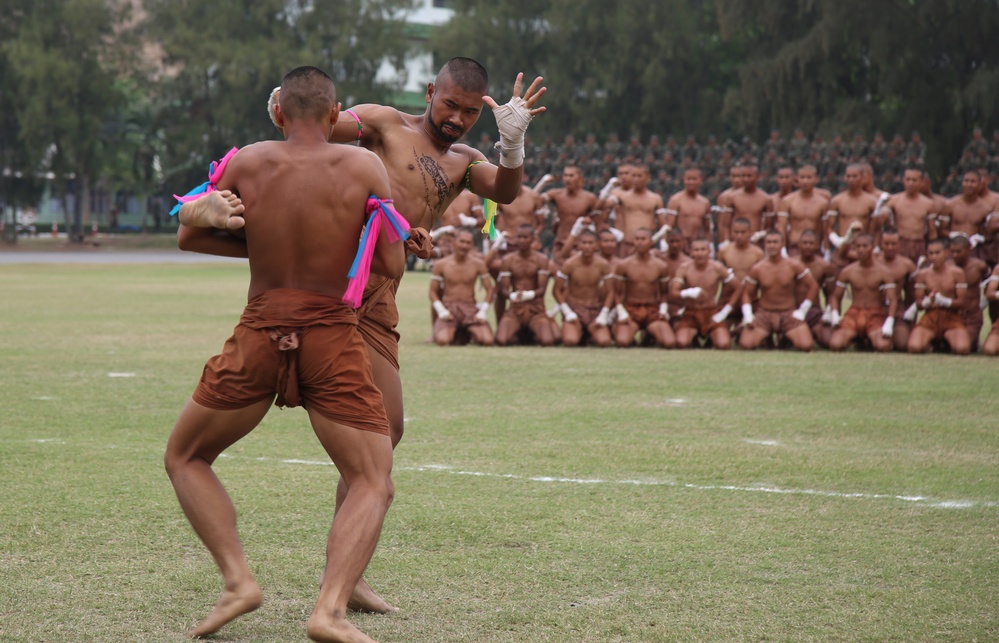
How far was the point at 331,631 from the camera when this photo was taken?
360cm

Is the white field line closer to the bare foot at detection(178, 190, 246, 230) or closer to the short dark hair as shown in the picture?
the short dark hair

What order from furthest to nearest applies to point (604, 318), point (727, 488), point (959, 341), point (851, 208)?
point (851, 208) → point (604, 318) → point (959, 341) → point (727, 488)

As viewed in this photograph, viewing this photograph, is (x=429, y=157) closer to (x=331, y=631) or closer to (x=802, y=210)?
(x=331, y=631)

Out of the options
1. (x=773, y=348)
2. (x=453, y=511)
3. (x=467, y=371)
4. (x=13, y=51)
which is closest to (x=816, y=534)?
(x=453, y=511)

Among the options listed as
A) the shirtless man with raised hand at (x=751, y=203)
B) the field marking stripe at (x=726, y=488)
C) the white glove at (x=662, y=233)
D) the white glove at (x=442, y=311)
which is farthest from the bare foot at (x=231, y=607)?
the shirtless man with raised hand at (x=751, y=203)

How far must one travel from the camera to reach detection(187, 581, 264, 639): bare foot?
3.84 m

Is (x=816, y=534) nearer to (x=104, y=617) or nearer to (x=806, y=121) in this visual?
(x=104, y=617)

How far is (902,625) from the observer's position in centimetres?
405

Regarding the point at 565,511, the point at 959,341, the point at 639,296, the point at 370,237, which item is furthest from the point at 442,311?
the point at 370,237

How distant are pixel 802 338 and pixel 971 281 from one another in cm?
186

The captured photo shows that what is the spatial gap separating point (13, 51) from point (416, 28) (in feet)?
58.4

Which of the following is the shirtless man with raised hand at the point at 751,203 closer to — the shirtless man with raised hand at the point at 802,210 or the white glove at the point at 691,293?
the shirtless man with raised hand at the point at 802,210

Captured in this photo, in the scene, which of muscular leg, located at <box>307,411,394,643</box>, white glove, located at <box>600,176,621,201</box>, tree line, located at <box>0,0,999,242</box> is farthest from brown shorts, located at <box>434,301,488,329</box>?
tree line, located at <box>0,0,999,242</box>

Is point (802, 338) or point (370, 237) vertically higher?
point (370, 237)
